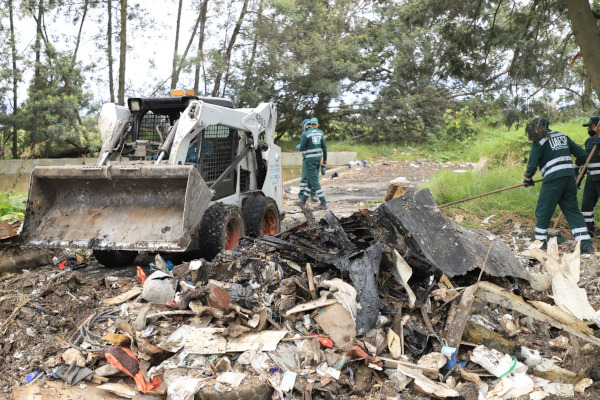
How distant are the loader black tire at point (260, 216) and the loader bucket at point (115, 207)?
130 centimetres

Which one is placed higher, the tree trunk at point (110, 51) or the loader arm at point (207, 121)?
the tree trunk at point (110, 51)

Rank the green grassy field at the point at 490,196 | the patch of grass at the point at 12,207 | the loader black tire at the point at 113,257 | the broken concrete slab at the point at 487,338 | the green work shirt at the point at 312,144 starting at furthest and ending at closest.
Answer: the green work shirt at the point at 312,144, the green grassy field at the point at 490,196, the patch of grass at the point at 12,207, the loader black tire at the point at 113,257, the broken concrete slab at the point at 487,338

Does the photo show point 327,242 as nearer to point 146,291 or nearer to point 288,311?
point 288,311

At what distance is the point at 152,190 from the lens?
5273mm

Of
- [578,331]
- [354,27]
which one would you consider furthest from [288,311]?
[354,27]

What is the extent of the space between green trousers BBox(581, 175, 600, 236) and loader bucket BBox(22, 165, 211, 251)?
16.7 ft

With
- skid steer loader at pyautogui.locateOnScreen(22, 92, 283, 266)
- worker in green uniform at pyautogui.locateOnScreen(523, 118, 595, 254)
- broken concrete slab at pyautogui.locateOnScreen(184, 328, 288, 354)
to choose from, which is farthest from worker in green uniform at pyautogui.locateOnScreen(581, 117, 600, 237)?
broken concrete slab at pyautogui.locateOnScreen(184, 328, 288, 354)

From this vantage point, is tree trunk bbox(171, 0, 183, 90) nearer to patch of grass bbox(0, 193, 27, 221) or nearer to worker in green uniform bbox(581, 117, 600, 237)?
patch of grass bbox(0, 193, 27, 221)

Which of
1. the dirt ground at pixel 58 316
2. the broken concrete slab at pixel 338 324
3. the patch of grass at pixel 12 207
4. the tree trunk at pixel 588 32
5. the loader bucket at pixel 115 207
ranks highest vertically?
the tree trunk at pixel 588 32

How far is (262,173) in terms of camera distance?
7145mm

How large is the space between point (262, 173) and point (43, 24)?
538 inches

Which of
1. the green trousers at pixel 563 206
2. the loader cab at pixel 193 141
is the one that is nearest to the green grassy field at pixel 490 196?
the green trousers at pixel 563 206

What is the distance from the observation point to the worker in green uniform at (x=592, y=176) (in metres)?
6.65

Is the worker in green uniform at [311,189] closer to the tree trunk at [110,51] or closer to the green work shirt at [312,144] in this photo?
the green work shirt at [312,144]
